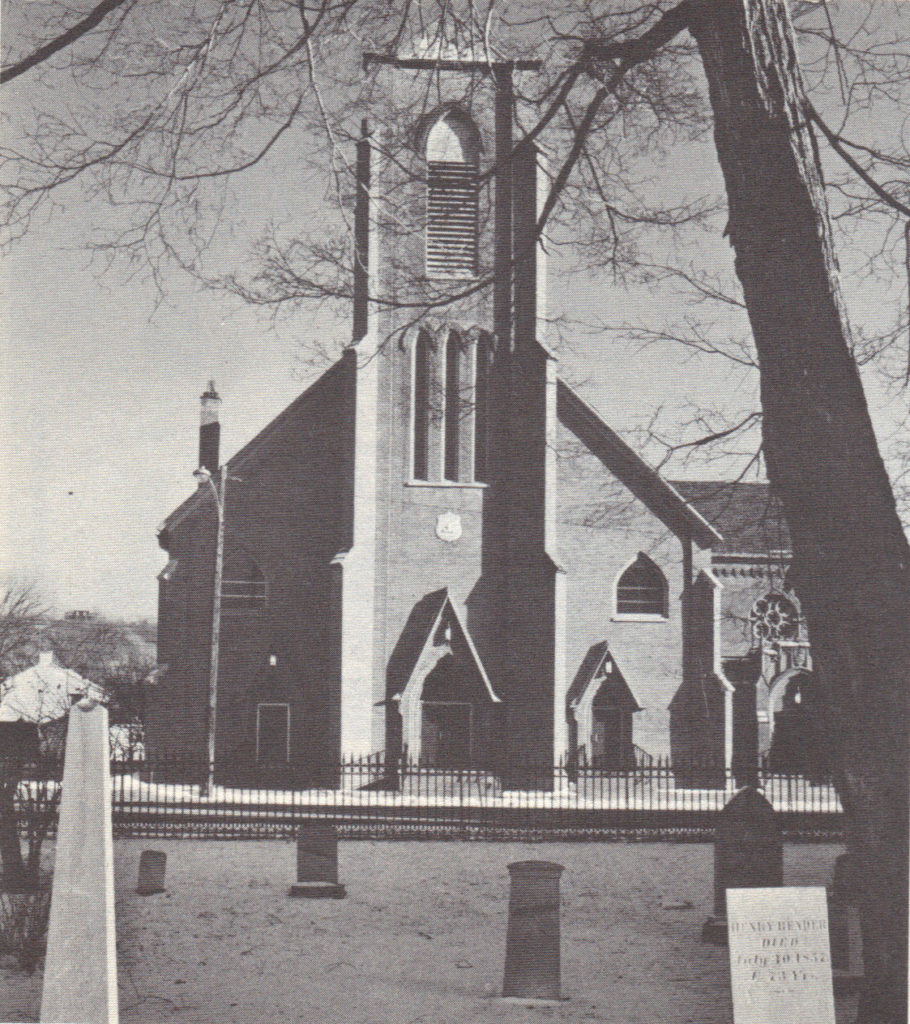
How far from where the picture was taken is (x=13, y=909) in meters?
5.10

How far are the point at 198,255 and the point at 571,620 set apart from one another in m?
3.45

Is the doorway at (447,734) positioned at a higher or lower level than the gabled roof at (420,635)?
lower

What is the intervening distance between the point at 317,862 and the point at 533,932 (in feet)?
4.29

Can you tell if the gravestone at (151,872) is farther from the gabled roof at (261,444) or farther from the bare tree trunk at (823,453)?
the bare tree trunk at (823,453)

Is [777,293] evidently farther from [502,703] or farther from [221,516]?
[502,703]

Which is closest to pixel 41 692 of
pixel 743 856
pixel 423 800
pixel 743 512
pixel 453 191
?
pixel 423 800

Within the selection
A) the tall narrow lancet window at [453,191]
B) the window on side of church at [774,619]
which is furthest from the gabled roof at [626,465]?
the tall narrow lancet window at [453,191]

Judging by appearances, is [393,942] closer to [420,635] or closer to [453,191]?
[420,635]

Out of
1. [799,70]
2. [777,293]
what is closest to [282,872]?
Result: [777,293]

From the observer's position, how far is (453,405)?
6.75m

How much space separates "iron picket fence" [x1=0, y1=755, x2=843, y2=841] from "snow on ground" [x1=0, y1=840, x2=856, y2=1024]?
0.50ft

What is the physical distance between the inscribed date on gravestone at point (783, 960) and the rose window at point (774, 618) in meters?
1.59

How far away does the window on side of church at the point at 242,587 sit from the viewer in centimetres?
698

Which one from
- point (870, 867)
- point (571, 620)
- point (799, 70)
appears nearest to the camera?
point (870, 867)
